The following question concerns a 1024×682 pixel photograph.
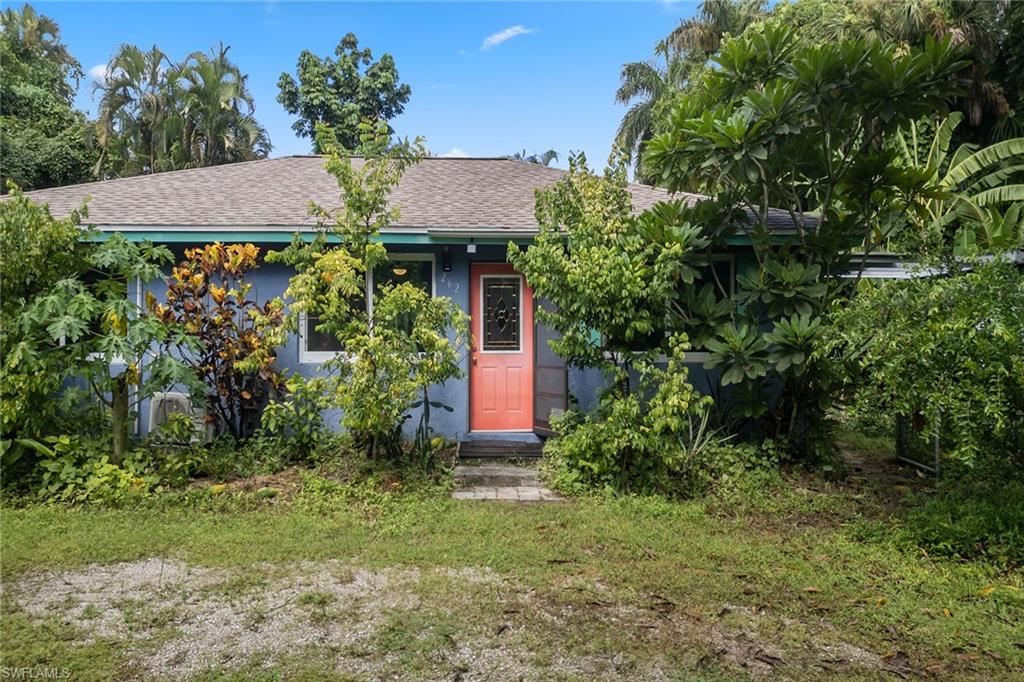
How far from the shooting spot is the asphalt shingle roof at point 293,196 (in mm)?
7551

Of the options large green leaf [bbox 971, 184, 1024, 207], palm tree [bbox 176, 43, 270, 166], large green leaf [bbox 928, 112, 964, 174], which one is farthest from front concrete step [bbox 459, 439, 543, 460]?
palm tree [bbox 176, 43, 270, 166]

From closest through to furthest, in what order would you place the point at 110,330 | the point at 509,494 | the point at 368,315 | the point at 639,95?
the point at 110,330, the point at 509,494, the point at 368,315, the point at 639,95

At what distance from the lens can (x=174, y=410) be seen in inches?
279

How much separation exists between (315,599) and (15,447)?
13.1 ft

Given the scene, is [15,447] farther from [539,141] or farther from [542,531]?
[539,141]

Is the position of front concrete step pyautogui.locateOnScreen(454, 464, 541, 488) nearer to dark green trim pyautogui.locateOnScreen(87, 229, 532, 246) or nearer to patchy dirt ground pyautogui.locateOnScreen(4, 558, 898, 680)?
patchy dirt ground pyautogui.locateOnScreen(4, 558, 898, 680)

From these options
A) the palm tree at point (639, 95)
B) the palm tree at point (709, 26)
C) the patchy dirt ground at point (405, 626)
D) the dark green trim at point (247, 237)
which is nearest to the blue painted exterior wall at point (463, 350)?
the dark green trim at point (247, 237)

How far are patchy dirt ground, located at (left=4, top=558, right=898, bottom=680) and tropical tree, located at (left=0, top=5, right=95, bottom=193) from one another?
52.6ft

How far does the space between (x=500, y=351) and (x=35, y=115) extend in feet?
64.2

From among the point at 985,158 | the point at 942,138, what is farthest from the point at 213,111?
the point at 985,158

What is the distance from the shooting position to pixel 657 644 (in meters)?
3.29

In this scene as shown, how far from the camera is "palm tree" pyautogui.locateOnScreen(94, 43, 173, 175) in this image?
20578mm

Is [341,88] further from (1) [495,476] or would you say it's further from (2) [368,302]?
(1) [495,476]

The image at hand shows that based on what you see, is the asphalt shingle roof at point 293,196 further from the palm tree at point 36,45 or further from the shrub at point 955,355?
the palm tree at point 36,45
